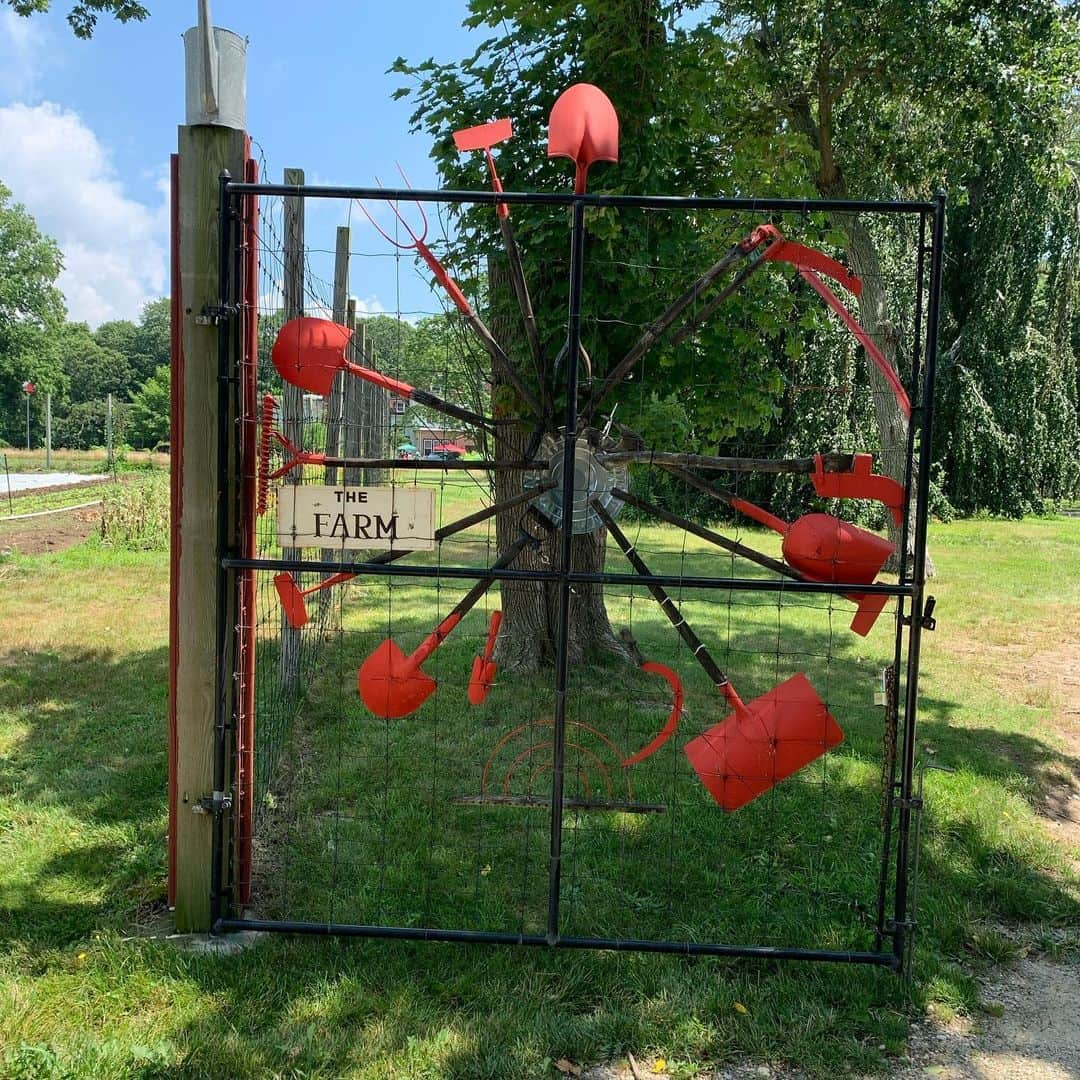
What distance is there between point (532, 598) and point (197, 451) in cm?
365

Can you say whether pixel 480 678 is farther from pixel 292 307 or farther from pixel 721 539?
pixel 292 307

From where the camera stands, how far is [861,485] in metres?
3.12

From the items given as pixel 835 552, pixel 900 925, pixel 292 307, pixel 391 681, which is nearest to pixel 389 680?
pixel 391 681

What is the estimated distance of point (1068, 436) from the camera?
61.6 ft

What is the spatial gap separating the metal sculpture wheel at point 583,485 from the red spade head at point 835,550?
84cm

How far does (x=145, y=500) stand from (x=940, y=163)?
414 inches

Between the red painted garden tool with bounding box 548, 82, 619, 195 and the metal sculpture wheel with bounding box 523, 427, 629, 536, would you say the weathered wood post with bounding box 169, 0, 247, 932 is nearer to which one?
the red painted garden tool with bounding box 548, 82, 619, 195

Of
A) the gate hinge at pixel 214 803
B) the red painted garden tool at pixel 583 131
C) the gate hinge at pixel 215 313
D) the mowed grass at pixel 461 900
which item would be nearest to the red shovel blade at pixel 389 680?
the gate hinge at pixel 214 803

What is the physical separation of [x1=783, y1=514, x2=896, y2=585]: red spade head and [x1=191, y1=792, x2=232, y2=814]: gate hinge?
2.00 metres

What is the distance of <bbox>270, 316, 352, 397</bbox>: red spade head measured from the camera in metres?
3.20

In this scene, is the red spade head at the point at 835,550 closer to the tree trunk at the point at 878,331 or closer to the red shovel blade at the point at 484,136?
the red shovel blade at the point at 484,136

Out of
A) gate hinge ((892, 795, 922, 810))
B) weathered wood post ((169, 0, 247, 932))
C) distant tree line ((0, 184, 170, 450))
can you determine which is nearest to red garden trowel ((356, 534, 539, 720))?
weathered wood post ((169, 0, 247, 932))

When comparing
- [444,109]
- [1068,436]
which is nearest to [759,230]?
[444,109]

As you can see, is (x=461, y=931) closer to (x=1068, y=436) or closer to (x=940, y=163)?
Result: (x=940, y=163)
